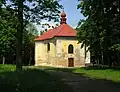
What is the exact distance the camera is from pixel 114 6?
3622 centimetres

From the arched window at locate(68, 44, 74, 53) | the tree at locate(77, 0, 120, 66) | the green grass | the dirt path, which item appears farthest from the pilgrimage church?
the dirt path

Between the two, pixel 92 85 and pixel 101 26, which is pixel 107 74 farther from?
pixel 92 85

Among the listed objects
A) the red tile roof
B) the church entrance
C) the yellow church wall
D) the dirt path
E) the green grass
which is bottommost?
the dirt path

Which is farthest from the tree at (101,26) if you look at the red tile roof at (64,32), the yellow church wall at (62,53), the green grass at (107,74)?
the red tile roof at (64,32)

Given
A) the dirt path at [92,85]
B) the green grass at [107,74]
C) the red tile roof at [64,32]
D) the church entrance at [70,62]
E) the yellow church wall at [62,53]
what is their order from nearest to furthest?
the dirt path at [92,85] < the green grass at [107,74] < the yellow church wall at [62,53] < the church entrance at [70,62] < the red tile roof at [64,32]

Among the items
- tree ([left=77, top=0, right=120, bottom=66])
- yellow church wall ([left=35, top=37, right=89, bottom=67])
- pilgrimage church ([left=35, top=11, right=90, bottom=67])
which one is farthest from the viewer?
pilgrimage church ([left=35, top=11, right=90, bottom=67])

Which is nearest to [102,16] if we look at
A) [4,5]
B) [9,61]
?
[4,5]

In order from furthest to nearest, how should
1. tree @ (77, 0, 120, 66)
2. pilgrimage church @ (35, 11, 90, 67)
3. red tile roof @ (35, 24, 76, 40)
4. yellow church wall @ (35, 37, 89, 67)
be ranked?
red tile roof @ (35, 24, 76, 40), pilgrimage church @ (35, 11, 90, 67), yellow church wall @ (35, 37, 89, 67), tree @ (77, 0, 120, 66)

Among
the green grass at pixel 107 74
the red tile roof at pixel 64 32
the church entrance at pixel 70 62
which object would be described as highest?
the red tile roof at pixel 64 32

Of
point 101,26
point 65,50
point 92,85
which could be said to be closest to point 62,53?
point 65,50

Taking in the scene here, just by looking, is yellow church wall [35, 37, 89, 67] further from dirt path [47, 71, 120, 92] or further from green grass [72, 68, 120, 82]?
dirt path [47, 71, 120, 92]

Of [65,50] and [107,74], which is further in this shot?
[65,50]

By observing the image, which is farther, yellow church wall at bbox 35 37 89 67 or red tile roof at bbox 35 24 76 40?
red tile roof at bbox 35 24 76 40

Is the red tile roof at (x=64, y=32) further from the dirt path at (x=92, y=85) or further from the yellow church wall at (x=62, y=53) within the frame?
the dirt path at (x=92, y=85)
